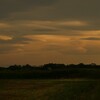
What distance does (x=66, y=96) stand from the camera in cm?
4519

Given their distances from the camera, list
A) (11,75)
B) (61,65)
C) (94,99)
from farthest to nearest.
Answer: (61,65), (11,75), (94,99)

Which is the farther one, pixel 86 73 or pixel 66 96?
pixel 86 73

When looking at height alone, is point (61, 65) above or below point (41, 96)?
above

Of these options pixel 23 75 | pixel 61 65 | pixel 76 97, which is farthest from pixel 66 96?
pixel 61 65

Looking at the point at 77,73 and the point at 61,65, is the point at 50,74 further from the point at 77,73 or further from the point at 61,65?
the point at 61,65

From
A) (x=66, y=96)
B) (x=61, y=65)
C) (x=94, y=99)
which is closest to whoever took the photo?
(x=94, y=99)

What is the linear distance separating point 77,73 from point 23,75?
1463 cm

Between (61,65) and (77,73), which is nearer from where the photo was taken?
(77,73)

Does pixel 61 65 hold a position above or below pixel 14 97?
above

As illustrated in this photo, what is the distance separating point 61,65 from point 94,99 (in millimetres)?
111940

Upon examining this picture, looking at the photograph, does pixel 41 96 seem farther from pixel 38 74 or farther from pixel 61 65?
pixel 61 65

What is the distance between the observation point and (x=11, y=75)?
99.9m

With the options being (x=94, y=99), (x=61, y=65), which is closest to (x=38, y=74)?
(x=61, y=65)

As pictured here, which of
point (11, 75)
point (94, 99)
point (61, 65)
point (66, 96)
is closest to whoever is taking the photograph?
point (94, 99)
